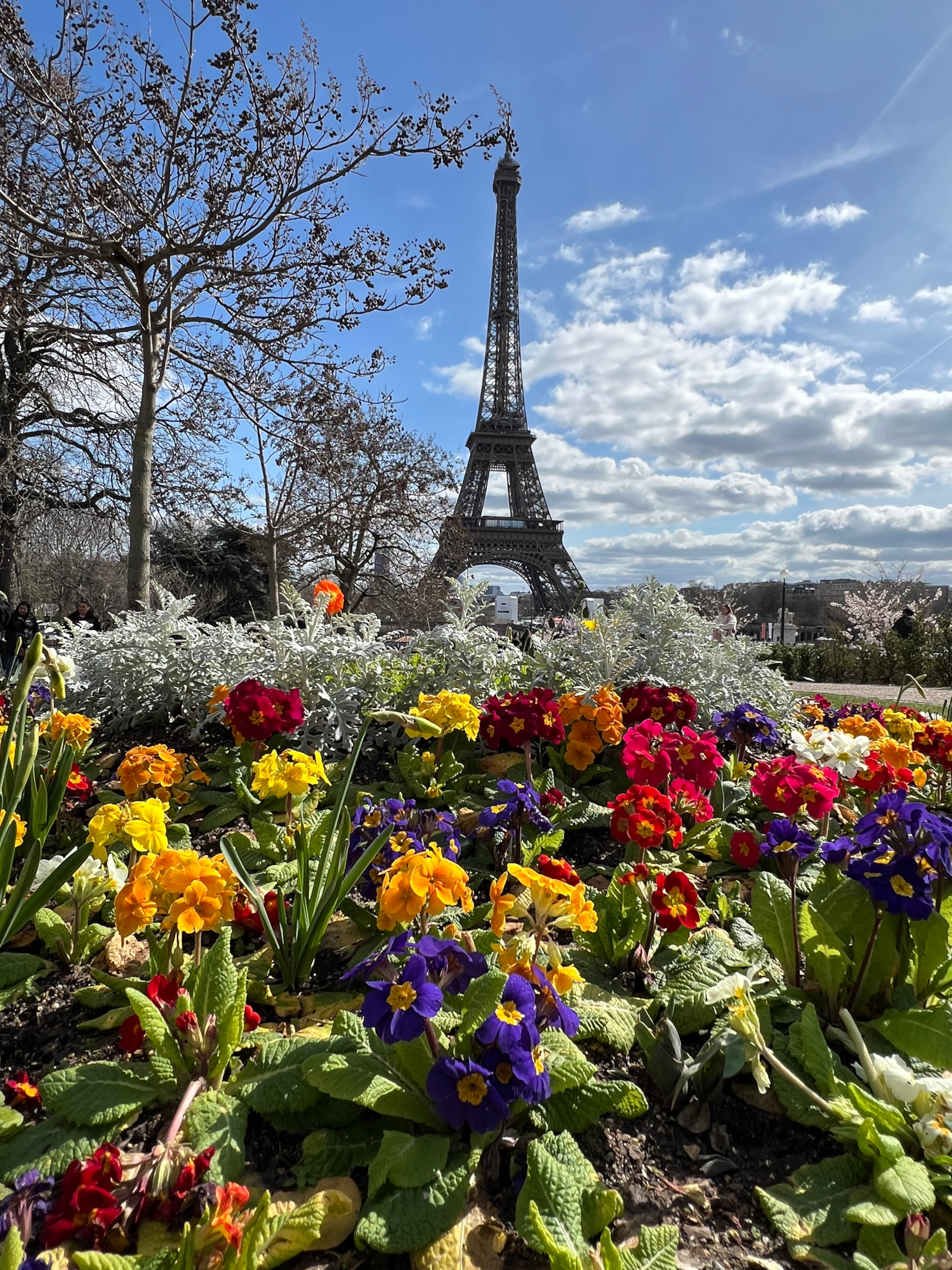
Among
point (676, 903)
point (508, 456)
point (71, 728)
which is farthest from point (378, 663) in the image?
point (508, 456)

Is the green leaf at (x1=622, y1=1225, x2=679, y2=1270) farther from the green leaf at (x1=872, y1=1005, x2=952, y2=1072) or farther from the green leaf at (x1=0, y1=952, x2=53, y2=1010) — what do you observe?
the green leaf at (x1=0, y1=952, x2=53, y2=1010)

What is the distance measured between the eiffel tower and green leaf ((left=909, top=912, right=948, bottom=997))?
30.4 meters

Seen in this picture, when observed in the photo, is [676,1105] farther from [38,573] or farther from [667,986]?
[38,573]

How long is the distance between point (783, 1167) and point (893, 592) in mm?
29479

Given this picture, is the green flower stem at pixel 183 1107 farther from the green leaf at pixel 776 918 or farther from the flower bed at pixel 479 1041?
the green leaf at pixel 776 918

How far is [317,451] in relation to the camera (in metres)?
9.49

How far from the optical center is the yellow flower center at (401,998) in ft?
4.78

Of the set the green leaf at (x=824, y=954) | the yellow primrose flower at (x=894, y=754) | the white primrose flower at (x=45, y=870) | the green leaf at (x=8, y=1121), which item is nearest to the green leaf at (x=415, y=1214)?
the green leaf at (x=8, y=1121)

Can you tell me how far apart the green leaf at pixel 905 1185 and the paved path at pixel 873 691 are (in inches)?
369

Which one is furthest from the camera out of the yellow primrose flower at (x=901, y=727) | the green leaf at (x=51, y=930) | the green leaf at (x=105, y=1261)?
the yellow primrose flower at (x=901, y=727)

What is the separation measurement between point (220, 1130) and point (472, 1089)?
0.60 meters

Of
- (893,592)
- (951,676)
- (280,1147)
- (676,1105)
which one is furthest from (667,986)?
(893,592)

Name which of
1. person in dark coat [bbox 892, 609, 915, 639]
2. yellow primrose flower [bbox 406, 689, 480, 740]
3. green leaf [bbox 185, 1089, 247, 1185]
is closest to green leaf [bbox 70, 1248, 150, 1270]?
green leaf [bbox 185, 1089, 247, 1185]

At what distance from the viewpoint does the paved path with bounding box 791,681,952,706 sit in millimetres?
11023
